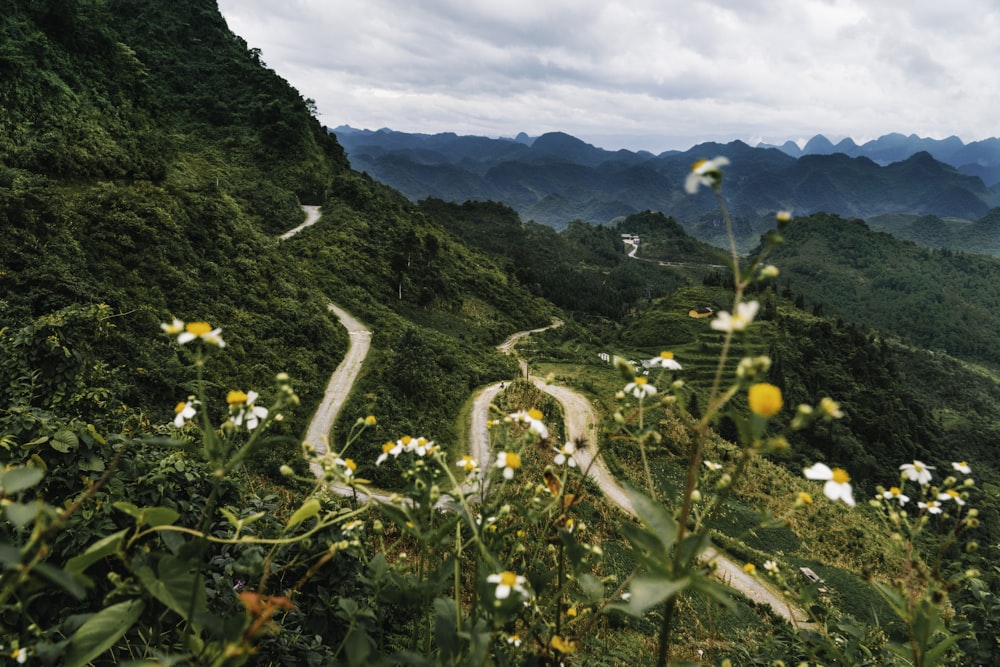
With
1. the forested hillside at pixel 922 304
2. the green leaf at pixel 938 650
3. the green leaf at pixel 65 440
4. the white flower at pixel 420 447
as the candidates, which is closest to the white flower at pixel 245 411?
the white flower at pixel 420 447

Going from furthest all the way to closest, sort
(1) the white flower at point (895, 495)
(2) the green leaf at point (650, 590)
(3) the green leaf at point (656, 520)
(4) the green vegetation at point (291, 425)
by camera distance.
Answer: (1) the white flower at point (895, 495) < (4) the green vegetation at point (291, 425) < (3) the green leaf at point (656, 520) < (2) the green leaf at point (650, 590)

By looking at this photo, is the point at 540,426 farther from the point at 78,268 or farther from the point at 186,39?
the point at 186,39

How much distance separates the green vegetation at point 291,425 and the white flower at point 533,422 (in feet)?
0.21

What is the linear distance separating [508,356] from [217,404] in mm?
27042

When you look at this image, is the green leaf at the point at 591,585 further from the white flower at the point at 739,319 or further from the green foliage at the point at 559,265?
the green foliage at the point at 559,265

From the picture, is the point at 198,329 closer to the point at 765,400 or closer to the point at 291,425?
the point at 765,400

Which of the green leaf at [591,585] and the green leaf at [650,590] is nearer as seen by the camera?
the green leaf at [650,590]

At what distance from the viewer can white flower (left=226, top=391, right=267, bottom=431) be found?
6.52ft

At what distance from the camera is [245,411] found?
2080mm

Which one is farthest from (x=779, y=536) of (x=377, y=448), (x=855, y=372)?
(x=855, y=372)

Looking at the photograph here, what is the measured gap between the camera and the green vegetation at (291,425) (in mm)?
1918

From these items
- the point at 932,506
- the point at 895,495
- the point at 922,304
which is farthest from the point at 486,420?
the point at 922,304

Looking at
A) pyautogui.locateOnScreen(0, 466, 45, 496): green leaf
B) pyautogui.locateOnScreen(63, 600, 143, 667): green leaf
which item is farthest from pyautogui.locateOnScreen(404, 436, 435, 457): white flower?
pyautogui.locateOnScreen(0, 466, 45, 496): green leaf

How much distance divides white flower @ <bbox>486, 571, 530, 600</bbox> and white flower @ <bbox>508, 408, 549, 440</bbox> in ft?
2.40
